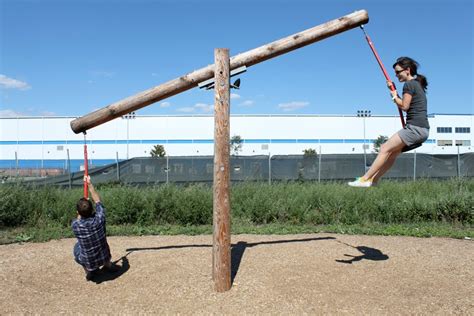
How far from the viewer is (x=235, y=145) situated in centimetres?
4628

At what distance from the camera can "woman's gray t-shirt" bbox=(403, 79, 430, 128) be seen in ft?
16.3

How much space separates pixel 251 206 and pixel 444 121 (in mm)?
50215

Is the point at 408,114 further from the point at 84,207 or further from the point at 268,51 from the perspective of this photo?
the point at 84,207

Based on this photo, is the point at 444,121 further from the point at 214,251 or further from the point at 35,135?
the point at 214,251

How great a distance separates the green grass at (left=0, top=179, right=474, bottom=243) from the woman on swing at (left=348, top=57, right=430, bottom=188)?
359cm

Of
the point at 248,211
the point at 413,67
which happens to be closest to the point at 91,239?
the point at 413,67

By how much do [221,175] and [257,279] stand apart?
4.72 feet

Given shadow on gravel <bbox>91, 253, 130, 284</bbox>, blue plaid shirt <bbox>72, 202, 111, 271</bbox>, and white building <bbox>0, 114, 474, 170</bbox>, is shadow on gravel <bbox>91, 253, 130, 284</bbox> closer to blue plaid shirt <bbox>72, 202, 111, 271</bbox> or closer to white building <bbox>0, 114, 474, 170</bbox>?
blue plaid shirt <bbox>72, 202, 111, 271</bbox>

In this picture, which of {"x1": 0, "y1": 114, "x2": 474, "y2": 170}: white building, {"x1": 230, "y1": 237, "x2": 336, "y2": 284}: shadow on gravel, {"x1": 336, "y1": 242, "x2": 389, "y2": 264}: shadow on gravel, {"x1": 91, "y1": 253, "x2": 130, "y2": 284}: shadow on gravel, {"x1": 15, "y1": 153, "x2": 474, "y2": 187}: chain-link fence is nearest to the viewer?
{"x1": 91, "y1": 253, "x2": 130, "y2": 284}: shadow on gravel

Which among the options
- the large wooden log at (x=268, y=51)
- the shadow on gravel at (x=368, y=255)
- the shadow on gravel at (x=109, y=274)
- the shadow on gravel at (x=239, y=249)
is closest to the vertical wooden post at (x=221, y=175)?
the large wooden log at (x=268, y=51)

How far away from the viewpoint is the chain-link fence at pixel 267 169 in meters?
15.0

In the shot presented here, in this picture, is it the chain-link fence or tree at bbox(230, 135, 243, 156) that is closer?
the chain-link fence

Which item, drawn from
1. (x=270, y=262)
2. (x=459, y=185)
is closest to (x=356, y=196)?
(x=459, y=185)

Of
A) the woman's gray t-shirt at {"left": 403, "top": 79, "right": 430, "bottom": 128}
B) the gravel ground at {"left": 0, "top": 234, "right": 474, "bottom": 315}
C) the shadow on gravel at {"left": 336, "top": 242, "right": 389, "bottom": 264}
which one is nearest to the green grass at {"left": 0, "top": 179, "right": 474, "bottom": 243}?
the shadow on gravel at {"left": 336, "top": 242, "right": 389, "bottom": 264}
